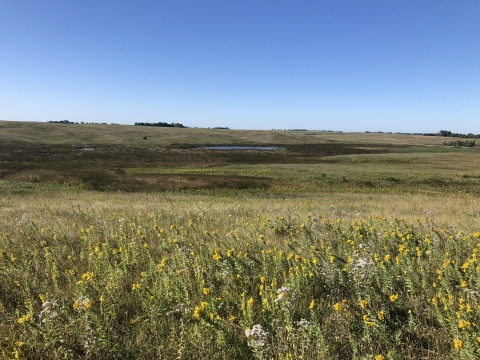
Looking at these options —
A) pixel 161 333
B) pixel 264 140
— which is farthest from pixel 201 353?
pixel 264 140

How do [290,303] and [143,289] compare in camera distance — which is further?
[143,289]

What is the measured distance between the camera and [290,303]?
11.5 feet

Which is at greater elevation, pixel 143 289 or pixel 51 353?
pixel 143 289

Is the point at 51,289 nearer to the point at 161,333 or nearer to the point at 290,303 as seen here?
the point at 161,333

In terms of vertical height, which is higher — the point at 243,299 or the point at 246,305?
the point at 243,299

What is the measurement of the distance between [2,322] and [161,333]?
6.33 feet

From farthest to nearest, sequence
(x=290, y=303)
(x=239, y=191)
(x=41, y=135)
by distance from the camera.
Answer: (x=41, y=135) < (x=239, y=191) < (x=290, y=303)

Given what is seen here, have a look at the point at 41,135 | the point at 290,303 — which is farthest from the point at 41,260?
the point at 41,135

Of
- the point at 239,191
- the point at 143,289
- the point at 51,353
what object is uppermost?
the point at 143,289

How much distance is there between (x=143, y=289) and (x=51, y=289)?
142cm

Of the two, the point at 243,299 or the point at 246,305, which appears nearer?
the point at 243,299

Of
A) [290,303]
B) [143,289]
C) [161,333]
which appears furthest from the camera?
[143,289]

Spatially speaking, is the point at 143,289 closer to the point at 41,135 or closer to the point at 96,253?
the point at 96,253

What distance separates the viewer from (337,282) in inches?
173
